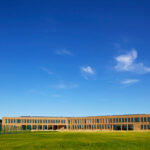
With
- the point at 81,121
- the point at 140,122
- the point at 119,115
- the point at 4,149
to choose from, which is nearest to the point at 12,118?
the point at 81,121

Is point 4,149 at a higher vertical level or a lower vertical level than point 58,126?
higher

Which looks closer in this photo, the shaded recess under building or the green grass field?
the green grass field

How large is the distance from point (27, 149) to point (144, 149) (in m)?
12.3

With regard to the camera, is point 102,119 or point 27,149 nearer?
point 27,149

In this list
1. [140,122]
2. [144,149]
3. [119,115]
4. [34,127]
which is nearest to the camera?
[144,149]

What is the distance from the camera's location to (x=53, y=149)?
22375 millimetres

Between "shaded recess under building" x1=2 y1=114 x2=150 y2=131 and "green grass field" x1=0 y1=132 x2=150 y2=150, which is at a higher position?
→ "green grass field" x1=0 y1=132 x2=150 y2=150

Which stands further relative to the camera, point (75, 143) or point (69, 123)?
point (69, 123)

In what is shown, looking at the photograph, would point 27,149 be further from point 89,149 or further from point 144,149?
point 144,149

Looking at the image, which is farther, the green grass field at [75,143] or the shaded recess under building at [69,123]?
the shaded recess under building at [69,123]

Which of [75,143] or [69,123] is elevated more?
[75,143]

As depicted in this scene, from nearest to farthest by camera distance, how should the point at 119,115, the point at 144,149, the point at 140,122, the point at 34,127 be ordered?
the point at 144,149, the point at 140,122, the point at 119,115, the point at 34,127

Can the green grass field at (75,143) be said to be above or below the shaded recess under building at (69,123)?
above

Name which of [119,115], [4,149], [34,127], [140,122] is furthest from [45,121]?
[4,149]
